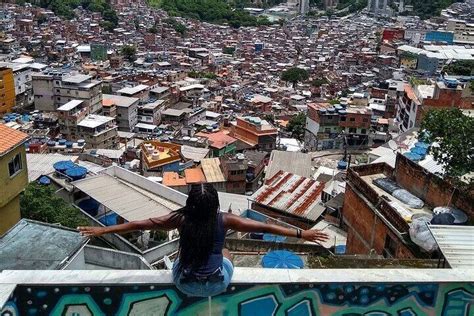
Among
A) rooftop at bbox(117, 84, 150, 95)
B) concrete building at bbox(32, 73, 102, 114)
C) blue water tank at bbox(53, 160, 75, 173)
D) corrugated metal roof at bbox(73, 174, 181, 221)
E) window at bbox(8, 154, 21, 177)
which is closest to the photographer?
window at bbox(8, 154, 21, 177)

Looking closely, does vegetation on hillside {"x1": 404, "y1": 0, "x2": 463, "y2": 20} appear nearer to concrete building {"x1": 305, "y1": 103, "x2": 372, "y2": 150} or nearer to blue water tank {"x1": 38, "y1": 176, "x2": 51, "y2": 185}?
concrete building {"x1": 305, "y1": 103, "x2": 372, "y2": 150}

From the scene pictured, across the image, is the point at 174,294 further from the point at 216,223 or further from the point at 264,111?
the point at 264,111

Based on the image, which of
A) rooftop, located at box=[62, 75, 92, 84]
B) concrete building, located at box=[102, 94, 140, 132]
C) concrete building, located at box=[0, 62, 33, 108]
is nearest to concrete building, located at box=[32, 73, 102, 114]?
rooftop, located at box=[62, 75, 92, 84]

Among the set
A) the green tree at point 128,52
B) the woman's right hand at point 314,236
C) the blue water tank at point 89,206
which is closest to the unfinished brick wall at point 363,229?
the woman's right hand at point 314,236

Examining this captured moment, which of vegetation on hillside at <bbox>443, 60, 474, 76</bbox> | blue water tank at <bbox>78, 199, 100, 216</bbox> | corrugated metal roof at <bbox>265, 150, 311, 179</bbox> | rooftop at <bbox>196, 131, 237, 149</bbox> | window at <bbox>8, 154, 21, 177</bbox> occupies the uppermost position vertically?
window at <bbox>8, 154, 21, 177</bbox>

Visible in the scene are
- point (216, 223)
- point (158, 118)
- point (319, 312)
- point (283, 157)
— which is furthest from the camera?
point (158, 118)

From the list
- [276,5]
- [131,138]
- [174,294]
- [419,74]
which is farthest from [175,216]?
[276,5]

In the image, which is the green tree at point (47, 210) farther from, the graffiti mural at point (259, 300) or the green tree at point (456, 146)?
the graffiti mural at point (259, 300)
